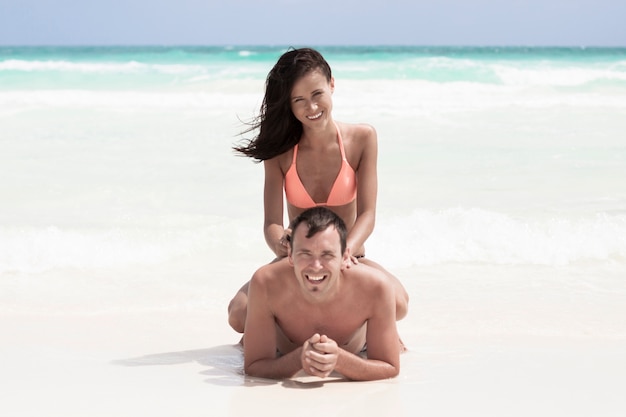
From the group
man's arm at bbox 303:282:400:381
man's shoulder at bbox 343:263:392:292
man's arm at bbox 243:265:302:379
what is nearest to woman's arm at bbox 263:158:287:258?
man's arm at bbox 243:265:302:379

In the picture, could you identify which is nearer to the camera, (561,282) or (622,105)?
(561,282)

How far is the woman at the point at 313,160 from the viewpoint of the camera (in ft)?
14.1

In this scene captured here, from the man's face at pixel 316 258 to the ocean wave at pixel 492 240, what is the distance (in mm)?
2518

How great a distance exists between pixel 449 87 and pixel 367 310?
18.5 metres

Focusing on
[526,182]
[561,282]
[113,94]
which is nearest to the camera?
[561,282]

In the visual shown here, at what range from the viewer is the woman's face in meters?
4.20

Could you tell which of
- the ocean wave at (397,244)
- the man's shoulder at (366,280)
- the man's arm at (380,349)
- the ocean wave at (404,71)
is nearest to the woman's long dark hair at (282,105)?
the man's shoulder at (366,280)

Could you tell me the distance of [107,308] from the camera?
5.03 m

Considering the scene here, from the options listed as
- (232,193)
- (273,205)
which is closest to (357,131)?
(273,205)

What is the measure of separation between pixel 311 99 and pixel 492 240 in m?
2.68

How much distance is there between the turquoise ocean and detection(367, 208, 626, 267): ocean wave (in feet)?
0.05

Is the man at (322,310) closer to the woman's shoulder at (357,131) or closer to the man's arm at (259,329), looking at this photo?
the man's arm at (259,329)

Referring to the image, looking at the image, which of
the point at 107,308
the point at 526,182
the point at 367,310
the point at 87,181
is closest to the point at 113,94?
the point at 87,181

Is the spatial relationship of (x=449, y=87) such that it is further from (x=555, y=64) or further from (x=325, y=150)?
(x=325, y=150)
